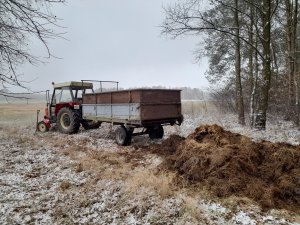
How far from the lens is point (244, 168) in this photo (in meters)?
5.96

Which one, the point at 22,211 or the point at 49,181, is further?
the point at 49,181

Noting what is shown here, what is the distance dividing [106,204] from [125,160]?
304 cm

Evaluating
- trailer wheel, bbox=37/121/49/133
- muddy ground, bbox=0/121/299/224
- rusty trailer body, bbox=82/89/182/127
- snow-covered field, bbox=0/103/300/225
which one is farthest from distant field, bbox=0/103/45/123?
muddy ground, bbox=0/121/299/224

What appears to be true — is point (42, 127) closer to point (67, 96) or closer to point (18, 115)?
point (67, 96)

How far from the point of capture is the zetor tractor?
542 inches

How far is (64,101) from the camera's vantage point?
14.8 meters

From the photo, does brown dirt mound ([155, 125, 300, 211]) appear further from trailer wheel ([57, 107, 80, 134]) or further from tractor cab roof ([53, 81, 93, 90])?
tractor cab roof ([53, 81, 93, 90])

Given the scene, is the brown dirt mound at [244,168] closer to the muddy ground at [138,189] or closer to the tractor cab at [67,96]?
the muddy ground at [138,189]

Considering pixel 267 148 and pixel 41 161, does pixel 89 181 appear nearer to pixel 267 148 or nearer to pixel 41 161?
pixel 41 161

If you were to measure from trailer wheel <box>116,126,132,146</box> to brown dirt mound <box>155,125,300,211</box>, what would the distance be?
10.5 feet

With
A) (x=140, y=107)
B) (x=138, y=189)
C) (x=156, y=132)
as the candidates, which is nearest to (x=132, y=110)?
(x=140, y=107)

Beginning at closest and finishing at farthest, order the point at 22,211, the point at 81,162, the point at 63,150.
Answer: the point at 22,211, the point at 81,162, the point at 63,150

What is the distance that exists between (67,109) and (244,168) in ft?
32.9

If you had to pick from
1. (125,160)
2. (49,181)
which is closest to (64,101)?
(125,160)
